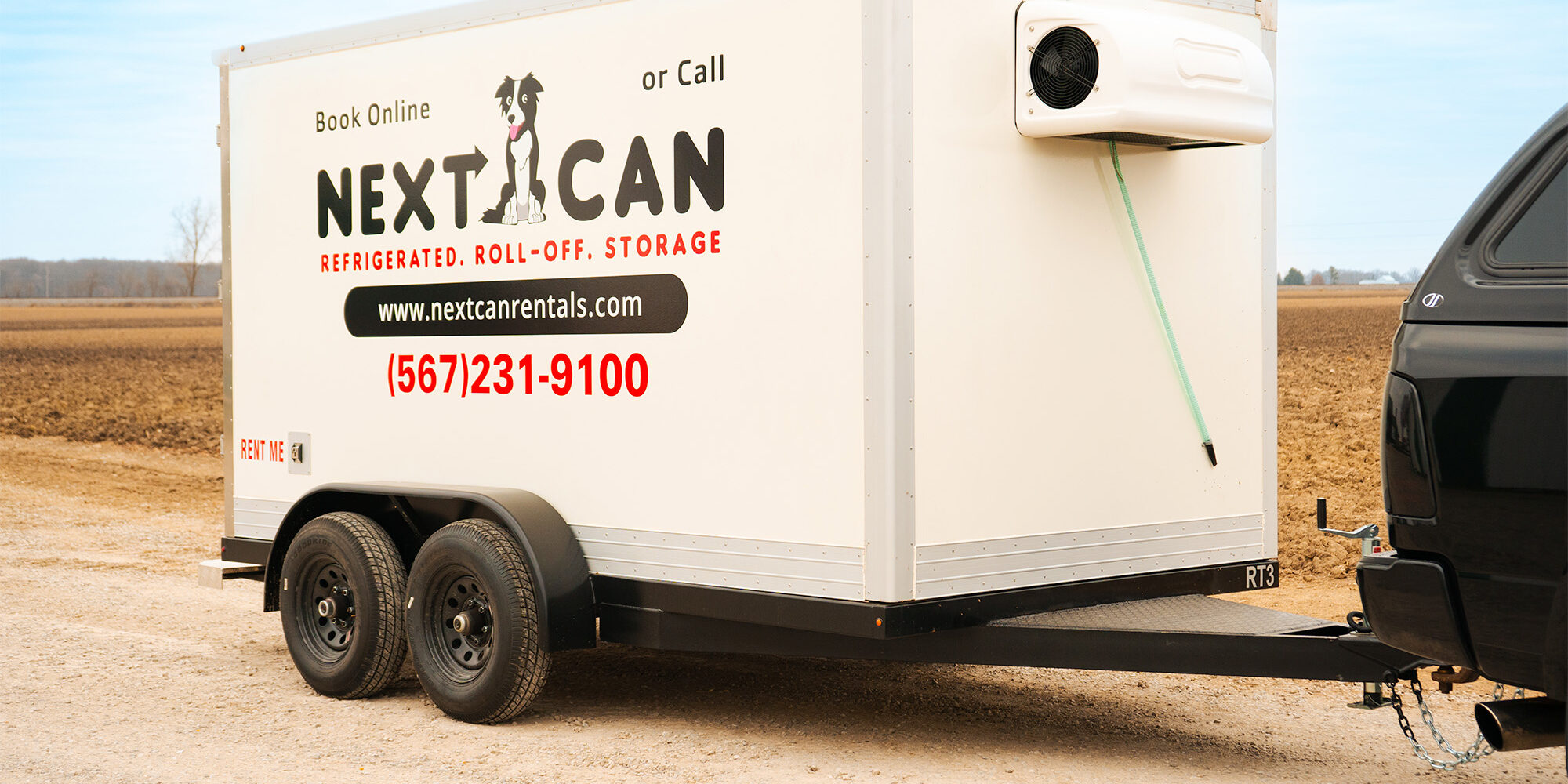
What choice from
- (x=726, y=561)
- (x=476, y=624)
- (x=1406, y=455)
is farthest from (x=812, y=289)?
(x=1406, y=455)

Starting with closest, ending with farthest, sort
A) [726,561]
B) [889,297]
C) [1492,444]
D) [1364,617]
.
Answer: [1492,444]
[1364,617]
[889,297]
[726,561]

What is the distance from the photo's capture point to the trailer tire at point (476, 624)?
5871mm

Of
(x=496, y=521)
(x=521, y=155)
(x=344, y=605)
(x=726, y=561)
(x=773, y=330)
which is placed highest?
(x=521, y=155)

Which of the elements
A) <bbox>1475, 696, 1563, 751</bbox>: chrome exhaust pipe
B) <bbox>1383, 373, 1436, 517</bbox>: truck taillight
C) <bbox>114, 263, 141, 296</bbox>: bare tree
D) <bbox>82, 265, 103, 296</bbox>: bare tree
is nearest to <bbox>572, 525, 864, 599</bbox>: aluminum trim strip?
<bbox>1383, 373, 1436, 517</bbox>: truck taillight

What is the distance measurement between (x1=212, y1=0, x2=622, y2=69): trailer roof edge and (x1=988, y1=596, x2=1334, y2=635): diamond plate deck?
302cm

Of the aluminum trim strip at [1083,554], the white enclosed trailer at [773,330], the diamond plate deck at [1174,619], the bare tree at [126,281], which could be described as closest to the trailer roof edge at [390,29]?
the white enclosed trailer at [773,330]

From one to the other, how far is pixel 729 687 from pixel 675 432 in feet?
5.67

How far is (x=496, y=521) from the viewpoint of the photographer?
6.17 m

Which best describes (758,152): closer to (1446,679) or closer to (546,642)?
(546,642)

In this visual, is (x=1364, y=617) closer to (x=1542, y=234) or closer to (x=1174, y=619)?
(x=1174, y=619)

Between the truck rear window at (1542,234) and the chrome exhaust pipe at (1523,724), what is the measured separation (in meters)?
1.17

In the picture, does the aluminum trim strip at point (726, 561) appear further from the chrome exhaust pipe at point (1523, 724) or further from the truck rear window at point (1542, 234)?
the truck rear window at point (1542, 234)

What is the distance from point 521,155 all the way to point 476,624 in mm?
2003

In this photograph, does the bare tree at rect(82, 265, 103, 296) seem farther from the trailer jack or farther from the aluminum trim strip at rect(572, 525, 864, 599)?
the trailer jack
